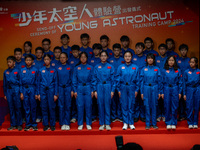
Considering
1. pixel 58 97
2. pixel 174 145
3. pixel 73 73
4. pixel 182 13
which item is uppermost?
pixel 182 13

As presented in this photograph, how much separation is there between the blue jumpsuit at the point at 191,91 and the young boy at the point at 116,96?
4.90 feet

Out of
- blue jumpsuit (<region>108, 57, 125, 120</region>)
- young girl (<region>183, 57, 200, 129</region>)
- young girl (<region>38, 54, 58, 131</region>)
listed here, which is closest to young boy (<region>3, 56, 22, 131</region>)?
young girl (<region>38, 54, 58, 131</region>)

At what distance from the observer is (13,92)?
5.21 metres

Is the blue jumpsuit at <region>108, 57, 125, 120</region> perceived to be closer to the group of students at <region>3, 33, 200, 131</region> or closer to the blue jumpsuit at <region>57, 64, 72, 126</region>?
the group of students at <region>3, 33, 200, 131</region>

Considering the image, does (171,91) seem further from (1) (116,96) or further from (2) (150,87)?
(1) (116,96)

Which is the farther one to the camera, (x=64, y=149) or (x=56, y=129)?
(x=56, y=129)

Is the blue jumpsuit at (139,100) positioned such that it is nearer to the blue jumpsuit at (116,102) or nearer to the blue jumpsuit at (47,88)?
the blue jumpsuit at (116,102)

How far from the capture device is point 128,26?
6.44 metres

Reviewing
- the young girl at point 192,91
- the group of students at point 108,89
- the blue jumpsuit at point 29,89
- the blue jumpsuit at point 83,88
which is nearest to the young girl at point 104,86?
the group of students at point 108,89

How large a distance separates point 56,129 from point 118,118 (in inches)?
57.6

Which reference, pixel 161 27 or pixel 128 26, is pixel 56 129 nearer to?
pixel 128 26

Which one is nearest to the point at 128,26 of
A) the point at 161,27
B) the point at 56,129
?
the point at 161,27

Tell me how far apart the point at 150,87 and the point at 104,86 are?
99 centimetres

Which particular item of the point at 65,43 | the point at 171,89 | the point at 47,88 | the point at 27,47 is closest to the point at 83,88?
the point at 47,88
